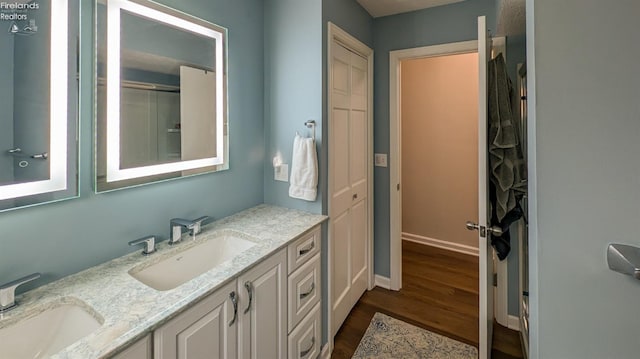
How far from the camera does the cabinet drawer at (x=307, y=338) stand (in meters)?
1.56

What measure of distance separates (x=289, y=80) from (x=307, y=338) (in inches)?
64.2

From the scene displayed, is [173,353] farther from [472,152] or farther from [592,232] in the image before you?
[472,152]

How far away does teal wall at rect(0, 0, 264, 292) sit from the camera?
3.30ft

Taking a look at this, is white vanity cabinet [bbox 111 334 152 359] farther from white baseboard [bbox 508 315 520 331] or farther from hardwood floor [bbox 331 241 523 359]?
white baseboard [bbox 508 315 520 331]

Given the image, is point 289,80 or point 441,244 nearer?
point 289,80

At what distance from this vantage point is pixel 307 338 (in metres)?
1.68

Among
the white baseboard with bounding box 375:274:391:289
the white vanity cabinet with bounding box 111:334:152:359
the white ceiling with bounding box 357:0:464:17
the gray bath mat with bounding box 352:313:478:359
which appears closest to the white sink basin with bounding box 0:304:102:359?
the white vanity cabinet with bounding box 111:334:152:359

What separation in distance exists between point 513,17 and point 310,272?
192cm

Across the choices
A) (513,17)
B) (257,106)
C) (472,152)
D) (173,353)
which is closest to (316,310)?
(173,353)

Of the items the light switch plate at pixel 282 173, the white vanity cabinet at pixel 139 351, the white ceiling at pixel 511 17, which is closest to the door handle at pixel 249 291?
the white vanity cabinet at pixel 139 351

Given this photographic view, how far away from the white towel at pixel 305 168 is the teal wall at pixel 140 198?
347 mm

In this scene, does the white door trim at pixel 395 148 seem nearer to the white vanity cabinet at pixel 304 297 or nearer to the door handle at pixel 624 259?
the white vanity cabinet at pixel 304 297

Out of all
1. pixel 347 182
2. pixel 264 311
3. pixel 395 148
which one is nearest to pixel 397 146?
pixel 395 148

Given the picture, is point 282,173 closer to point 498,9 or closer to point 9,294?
point 9,294
